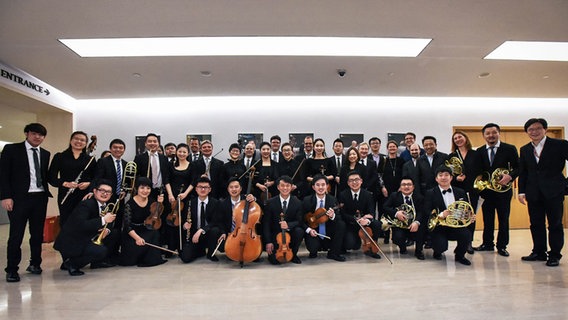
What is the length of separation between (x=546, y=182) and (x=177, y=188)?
14.6 feet

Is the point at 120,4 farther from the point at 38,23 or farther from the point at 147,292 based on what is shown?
the point at 147,292

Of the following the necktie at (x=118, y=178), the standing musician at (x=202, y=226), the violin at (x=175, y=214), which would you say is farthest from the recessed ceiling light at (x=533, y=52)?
the necktie at (x=118, y=178)

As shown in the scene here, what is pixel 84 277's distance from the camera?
317 centimetres

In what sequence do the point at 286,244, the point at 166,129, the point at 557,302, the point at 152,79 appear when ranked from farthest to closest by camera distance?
1. the point at 166,129
2. the point at 152,79
3. the point at 286,244
4. the point at 557,302

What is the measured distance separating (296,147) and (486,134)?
3.32 meters

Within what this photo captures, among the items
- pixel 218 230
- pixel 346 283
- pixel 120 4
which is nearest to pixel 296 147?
pixel 218 230

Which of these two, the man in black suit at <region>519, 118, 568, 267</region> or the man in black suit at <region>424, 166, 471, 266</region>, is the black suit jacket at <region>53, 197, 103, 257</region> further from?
the man in black suit at <region>519, 118, 568, 267</region>

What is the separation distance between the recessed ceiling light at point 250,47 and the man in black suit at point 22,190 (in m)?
1.37

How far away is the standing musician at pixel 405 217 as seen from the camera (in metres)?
3.77

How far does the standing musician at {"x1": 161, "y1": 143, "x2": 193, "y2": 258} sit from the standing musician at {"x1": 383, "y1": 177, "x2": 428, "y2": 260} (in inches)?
106

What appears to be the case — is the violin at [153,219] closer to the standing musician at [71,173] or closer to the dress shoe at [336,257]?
the standing musician at [71,173]

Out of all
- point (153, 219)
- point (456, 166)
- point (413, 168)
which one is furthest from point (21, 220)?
point (456, 166)

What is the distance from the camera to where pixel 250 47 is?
13.0 ft

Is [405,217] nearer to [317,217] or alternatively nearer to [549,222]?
[317,217]
